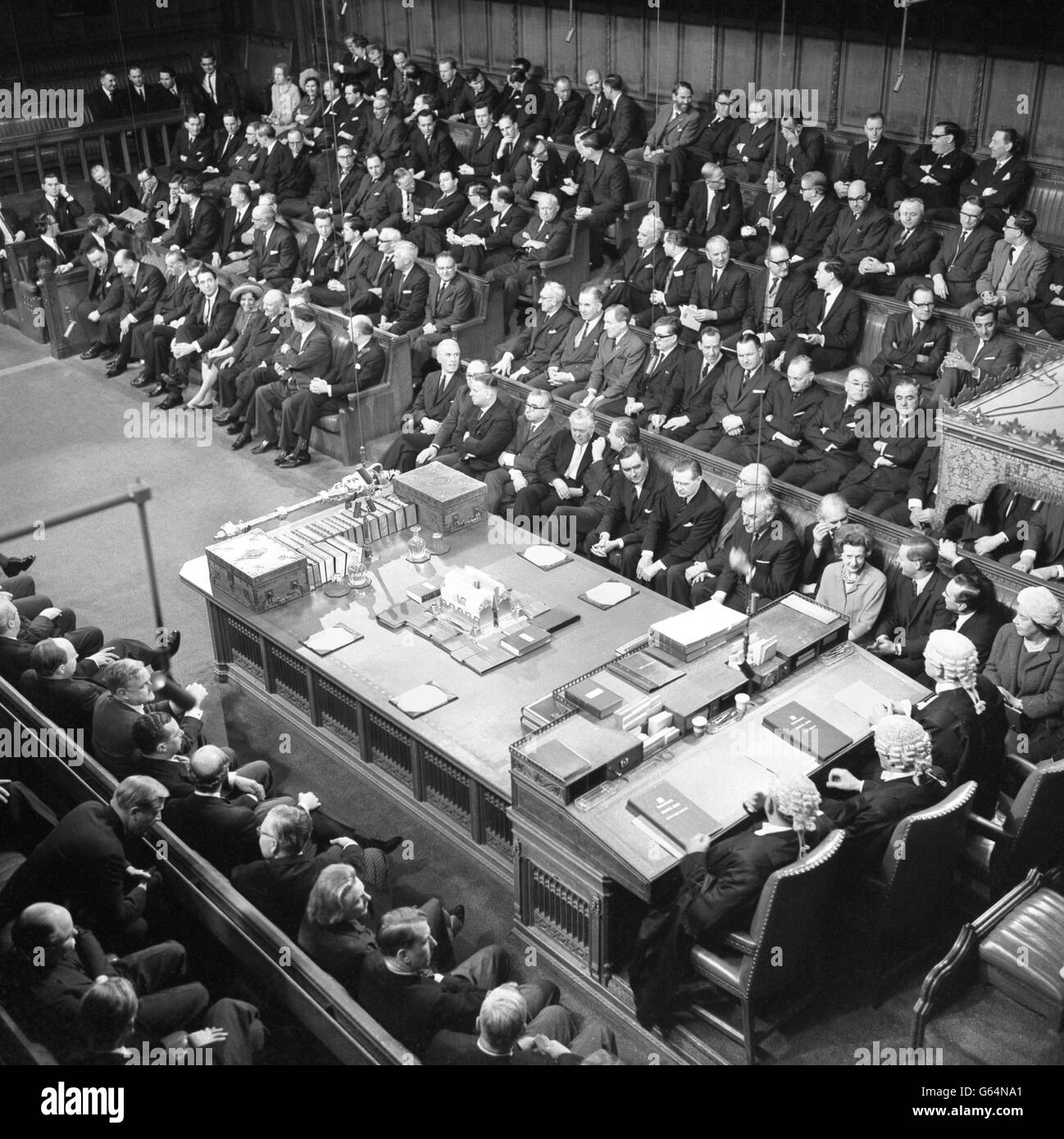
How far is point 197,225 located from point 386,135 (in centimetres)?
181

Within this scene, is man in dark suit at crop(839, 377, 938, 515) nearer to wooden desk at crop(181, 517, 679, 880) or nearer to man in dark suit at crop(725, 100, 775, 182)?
wooden desk at crop(181, 517, 679, 880)

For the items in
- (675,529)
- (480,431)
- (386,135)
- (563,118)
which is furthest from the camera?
(386,135)

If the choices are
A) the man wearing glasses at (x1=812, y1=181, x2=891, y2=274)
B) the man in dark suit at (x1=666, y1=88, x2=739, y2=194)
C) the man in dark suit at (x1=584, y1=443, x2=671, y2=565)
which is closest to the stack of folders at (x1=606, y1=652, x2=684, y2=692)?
the man in dark suit at (x1=584, y1=443, x2=671, y2=565)

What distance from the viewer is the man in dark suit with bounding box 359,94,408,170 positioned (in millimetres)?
11578

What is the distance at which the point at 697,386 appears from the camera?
788 centimetres

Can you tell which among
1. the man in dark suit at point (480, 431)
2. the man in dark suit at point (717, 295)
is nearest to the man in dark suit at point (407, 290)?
the man in dark suit at point (480, 431)

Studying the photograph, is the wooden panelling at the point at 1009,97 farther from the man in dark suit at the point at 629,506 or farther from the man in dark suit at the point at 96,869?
the man in dark suit at the point at 96,869

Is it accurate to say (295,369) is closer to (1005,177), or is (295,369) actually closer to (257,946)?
(1005,177)

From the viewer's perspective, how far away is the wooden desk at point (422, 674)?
5.25 m

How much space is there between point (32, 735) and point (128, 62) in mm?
11286

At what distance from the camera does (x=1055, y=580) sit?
5.54m

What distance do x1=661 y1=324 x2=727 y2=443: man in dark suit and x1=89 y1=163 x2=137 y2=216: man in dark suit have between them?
638 centimetres
